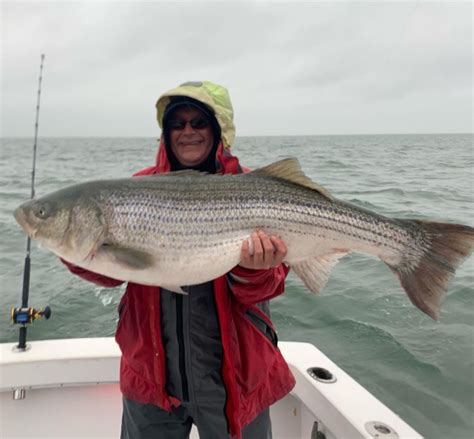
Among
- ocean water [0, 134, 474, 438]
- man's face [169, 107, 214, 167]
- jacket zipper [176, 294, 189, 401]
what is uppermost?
man's face [169, 107, 214, 167]

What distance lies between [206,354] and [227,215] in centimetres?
100

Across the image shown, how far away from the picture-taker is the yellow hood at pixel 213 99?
331 cm

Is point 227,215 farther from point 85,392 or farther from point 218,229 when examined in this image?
point 85,392

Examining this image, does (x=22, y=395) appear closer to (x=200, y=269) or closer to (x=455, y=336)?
(x=200, y=269)

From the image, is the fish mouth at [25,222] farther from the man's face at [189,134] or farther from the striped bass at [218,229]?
the man's face at [189,134]

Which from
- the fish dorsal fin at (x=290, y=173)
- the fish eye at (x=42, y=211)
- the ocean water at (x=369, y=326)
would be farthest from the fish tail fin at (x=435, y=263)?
the ocean water at (x=369, y=326)

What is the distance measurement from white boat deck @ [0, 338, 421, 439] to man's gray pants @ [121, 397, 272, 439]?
2.78ft

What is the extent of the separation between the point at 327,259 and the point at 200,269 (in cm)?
102

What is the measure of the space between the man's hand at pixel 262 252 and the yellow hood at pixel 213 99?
41.1 inches

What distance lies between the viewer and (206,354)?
282 cm

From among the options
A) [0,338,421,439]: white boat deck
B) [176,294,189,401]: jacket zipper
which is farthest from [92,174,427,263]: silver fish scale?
[0,338,421,439]: white boat deck

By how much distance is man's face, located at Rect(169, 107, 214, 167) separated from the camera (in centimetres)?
342

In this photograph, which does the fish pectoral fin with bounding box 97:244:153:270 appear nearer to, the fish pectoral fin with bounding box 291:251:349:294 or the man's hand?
the man's hand

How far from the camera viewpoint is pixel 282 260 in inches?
115
